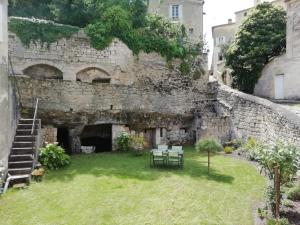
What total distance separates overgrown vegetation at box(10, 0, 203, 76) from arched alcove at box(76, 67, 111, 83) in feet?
4.40

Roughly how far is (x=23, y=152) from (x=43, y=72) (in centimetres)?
804

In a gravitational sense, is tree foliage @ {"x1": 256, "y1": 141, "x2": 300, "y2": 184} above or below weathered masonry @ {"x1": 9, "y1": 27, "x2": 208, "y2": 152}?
below

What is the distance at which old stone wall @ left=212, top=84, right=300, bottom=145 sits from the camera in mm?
13694

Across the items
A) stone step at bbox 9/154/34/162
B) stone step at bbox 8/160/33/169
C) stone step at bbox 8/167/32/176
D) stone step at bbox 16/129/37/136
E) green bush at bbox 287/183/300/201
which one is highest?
stone step at bbox 16/129/37/136

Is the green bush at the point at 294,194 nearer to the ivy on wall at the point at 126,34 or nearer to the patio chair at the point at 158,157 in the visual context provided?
the patio chair at the point at 158,157

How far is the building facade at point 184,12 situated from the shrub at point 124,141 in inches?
631

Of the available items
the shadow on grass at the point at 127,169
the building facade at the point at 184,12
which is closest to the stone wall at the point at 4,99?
the shadow on grass at the point at 127,169

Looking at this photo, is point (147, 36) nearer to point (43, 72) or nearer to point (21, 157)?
point (43, 72)

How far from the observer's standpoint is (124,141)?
16.5 m


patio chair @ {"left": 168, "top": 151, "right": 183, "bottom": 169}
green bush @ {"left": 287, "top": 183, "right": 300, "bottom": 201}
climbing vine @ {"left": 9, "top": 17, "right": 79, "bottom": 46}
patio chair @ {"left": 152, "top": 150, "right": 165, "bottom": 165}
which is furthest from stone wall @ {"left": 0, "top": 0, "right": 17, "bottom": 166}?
green bush @ {"left": 287, "top": 183, "right": 300, "bottom": 201}

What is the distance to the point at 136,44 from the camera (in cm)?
1972

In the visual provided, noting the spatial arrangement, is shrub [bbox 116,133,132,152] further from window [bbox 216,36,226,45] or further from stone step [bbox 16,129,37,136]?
window [bbox 216,36,226,45]

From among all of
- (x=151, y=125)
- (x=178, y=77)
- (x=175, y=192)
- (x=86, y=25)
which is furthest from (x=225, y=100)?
(x=175, y=192)

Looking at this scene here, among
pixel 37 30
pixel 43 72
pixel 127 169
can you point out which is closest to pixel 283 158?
pixel 127 169
